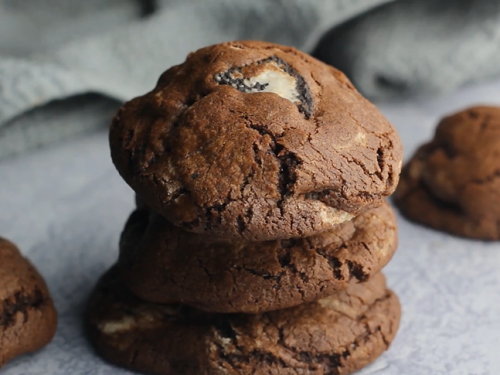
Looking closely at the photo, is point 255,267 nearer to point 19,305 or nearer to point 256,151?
point 256,151

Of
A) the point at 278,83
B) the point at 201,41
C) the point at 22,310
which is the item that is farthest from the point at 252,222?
the point at 201,41

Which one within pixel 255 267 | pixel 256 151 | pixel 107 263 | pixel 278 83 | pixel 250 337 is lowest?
pixel 107 263

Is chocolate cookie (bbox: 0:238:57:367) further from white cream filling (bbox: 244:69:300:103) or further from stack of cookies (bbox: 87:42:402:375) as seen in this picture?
white cream filling (bbox: 244:69:300:103)

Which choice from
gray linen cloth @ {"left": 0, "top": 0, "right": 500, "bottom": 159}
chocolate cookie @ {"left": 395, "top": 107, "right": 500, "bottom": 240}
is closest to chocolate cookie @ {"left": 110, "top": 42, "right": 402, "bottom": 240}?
chocolate cookie @ {"left": 395, "top": 107, "right": 500, "bottom": 240}

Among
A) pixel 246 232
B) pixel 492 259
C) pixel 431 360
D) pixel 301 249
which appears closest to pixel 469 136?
pixel 492 259

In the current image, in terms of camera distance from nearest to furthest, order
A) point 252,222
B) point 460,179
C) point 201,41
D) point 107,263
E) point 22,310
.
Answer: point 252,222, point 22,310, point 107,263, point 460,179, point 201,41

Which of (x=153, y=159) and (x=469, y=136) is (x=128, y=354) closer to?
(x=153, y=159)

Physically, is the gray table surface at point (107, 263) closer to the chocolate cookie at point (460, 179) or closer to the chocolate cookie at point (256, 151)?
the chocolate cookie at point (460, 179)
